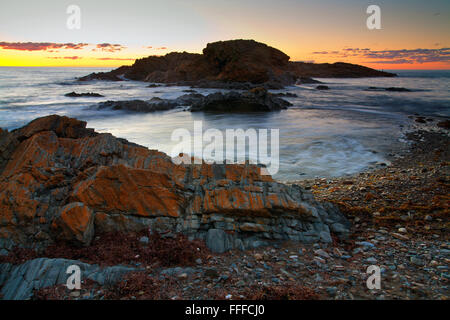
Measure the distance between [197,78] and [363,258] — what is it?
66.2m

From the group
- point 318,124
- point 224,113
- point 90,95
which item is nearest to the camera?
point 318,124

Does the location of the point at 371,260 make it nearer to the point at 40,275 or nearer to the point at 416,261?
the point at 416,261

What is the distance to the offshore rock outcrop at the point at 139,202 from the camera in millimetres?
4359

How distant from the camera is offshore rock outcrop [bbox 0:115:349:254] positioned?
172 inches

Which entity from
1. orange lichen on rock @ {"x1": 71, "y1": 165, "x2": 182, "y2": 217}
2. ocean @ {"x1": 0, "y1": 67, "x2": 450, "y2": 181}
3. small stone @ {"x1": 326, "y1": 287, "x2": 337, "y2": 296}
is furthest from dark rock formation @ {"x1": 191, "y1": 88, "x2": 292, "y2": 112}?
small stone @ {"x1": 326, "y1": 287, "x2": 337, "y2": 296}

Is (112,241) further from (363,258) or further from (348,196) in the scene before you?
(348,196)

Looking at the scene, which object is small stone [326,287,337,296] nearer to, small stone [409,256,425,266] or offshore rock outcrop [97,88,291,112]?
small stone [409,256,425,266]

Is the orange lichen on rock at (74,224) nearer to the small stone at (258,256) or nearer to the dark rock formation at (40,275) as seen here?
the dark rock formation at (40,275)

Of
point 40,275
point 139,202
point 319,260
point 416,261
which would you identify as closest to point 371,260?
point 416,261

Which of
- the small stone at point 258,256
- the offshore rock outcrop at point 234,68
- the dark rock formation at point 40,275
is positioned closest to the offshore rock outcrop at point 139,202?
the small stone at point 258,256

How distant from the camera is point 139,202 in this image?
4910 millimetres

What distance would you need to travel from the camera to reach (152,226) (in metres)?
4.79

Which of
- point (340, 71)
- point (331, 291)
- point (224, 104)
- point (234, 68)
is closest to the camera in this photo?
point (331, 291)
